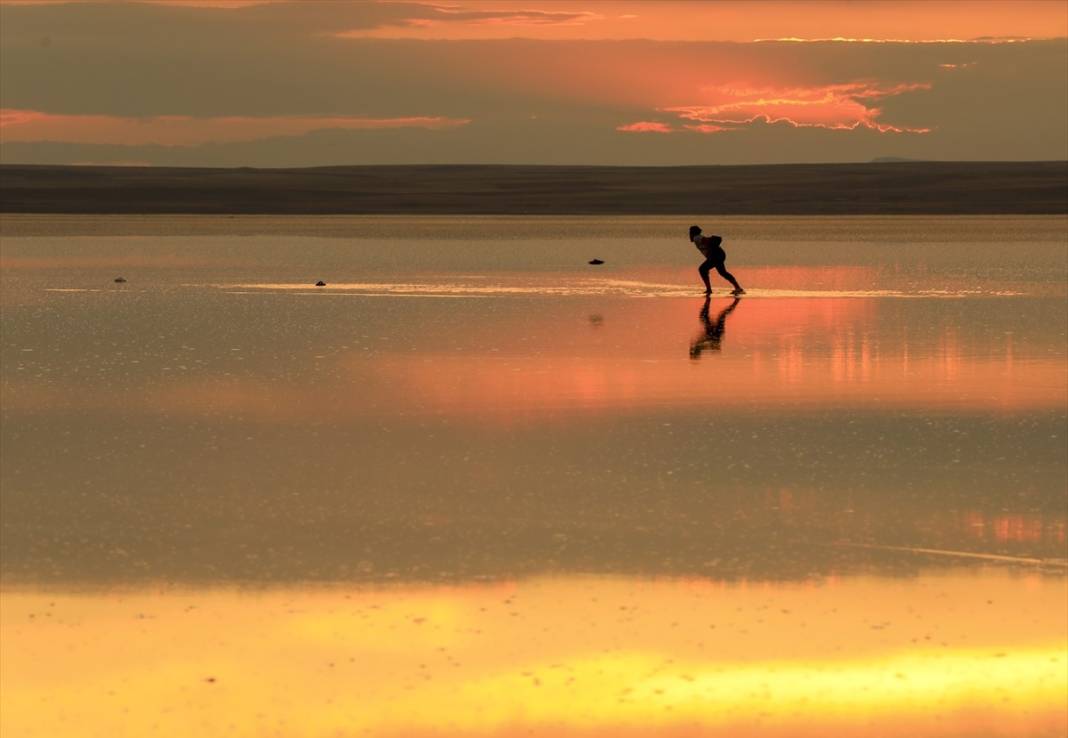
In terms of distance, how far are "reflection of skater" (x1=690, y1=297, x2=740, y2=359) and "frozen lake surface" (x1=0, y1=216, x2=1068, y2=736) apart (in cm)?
11

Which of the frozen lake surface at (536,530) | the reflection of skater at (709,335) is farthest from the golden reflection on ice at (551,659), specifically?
the reflection of skater at (709,335)

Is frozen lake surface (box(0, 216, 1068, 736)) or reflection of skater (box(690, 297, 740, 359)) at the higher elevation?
frozen lake surface (box(0, 216, 1068, 736))

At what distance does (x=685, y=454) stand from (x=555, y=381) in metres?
5.27

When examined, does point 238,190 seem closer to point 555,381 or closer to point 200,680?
point 555,381

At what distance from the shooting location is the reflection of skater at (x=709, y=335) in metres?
22.6

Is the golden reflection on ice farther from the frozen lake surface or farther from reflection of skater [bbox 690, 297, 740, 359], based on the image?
reflection of skater [bbox 690, 297, 740, 359]

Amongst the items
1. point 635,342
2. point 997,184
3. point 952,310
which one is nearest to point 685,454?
point 635,342

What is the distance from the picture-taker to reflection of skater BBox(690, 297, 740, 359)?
2260 cm

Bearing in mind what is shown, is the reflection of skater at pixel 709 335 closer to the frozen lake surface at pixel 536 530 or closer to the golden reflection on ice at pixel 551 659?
the frozen lake surface at pixel 536 530

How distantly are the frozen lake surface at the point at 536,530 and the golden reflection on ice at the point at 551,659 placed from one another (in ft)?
0.07

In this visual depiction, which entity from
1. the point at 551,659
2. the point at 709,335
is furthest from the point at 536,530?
the point at 709,335

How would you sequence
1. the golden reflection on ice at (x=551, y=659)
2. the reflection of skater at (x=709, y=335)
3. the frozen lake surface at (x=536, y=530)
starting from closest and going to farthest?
the golden reflection on ice at (x=551, y=659), the frozen lake surface at (x=536, y=530), the reflection of skater at (x=709, y=335)

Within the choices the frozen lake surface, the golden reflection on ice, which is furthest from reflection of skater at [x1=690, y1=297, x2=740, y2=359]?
the golden reflection on ice

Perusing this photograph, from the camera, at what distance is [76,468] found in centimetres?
1355
